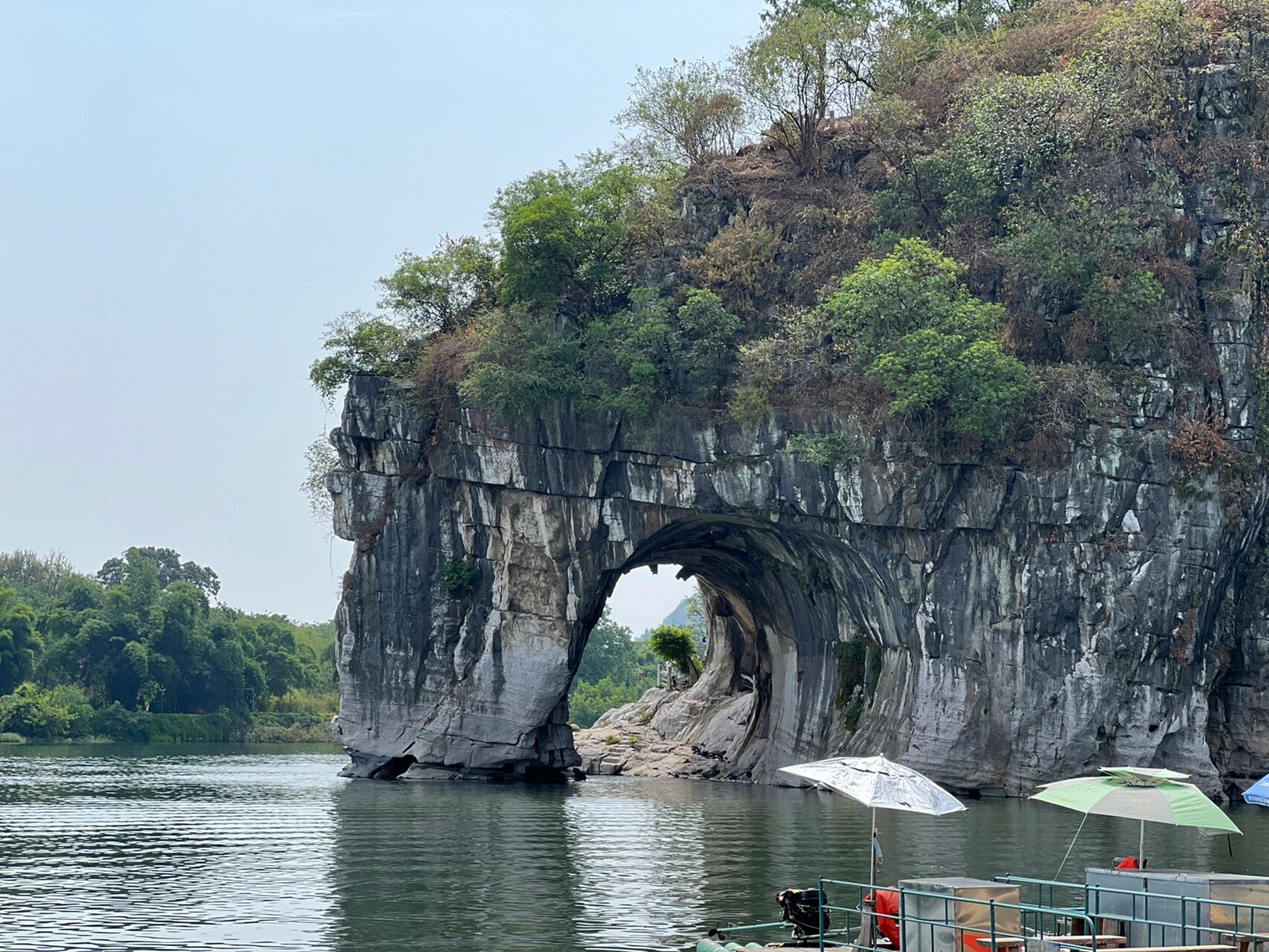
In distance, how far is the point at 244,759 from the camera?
77250mm

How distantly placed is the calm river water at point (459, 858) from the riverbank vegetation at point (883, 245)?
41.3 feet

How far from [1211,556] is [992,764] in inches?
348

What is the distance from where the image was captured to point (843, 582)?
5291 cm

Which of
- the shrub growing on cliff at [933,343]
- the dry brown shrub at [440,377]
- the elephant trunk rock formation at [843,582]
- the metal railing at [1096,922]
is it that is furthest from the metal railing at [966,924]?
the dry brown shrub at [440,377]

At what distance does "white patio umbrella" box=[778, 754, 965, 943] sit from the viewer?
62.0ft

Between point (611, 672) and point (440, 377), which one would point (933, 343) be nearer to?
point (440, 377)

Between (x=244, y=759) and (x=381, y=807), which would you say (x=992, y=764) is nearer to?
(x=381, y=807)

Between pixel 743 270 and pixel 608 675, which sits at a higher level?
pixel 743 270

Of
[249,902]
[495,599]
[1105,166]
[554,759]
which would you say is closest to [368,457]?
[495,599]

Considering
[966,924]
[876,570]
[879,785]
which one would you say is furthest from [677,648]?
[966,924]

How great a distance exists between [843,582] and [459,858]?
80.3 ft

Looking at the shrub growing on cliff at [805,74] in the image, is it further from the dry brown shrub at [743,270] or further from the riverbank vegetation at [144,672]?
the riverbank vegetation at [144,672]

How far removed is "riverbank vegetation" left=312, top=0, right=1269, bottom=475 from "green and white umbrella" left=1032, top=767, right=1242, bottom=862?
28.4 m

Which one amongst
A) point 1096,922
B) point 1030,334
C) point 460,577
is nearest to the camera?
point 1096,922
